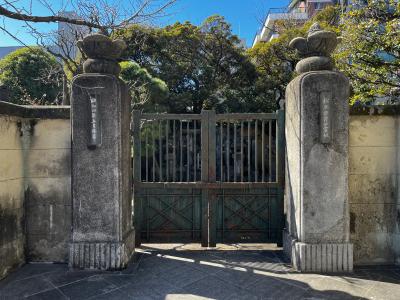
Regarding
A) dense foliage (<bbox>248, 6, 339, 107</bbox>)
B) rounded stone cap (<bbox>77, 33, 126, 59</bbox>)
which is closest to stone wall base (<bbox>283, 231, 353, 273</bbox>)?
rounded stone cap (<bbox>77, 33, 126, 59</bbox>)

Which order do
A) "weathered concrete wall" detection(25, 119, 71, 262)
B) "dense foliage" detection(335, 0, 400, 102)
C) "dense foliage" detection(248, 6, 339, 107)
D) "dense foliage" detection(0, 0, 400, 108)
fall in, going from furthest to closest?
"dense foliage" detection(248, 6, 339, 107), "dense foliage" detection(0, 0, 400, 108), "dense foliage" detection(335, 0, 400, 102), "weathered concrete wall" detection(25, 119, 71, 262)

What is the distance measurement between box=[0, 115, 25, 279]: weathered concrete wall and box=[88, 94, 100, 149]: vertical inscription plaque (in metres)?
1.12

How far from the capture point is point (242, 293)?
12.4 feet

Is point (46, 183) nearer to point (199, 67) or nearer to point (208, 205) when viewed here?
point (208, 205)

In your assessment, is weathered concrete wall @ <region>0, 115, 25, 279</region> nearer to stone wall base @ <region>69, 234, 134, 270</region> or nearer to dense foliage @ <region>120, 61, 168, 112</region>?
stone wall base @ <region>69, 234, 134, 270</region>

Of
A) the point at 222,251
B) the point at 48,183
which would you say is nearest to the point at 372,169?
the point at 222,251

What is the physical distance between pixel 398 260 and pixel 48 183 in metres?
5.36

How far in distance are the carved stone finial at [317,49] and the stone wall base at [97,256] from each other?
3698 millimetres

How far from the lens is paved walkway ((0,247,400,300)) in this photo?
373 cm

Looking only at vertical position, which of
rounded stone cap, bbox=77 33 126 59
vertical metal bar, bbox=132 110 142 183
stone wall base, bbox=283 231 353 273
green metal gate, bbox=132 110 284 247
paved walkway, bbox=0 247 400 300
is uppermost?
rounded stone cap, bbox=77 33 126 59

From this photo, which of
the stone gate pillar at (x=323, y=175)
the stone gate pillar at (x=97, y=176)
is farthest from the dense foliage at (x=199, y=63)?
the stone gate pillar at (x=323, y=175)

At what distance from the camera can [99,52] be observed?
15.2 ft

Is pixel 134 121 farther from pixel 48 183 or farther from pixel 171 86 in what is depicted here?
pixel 171 86

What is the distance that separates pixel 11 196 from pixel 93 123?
1552 mm
